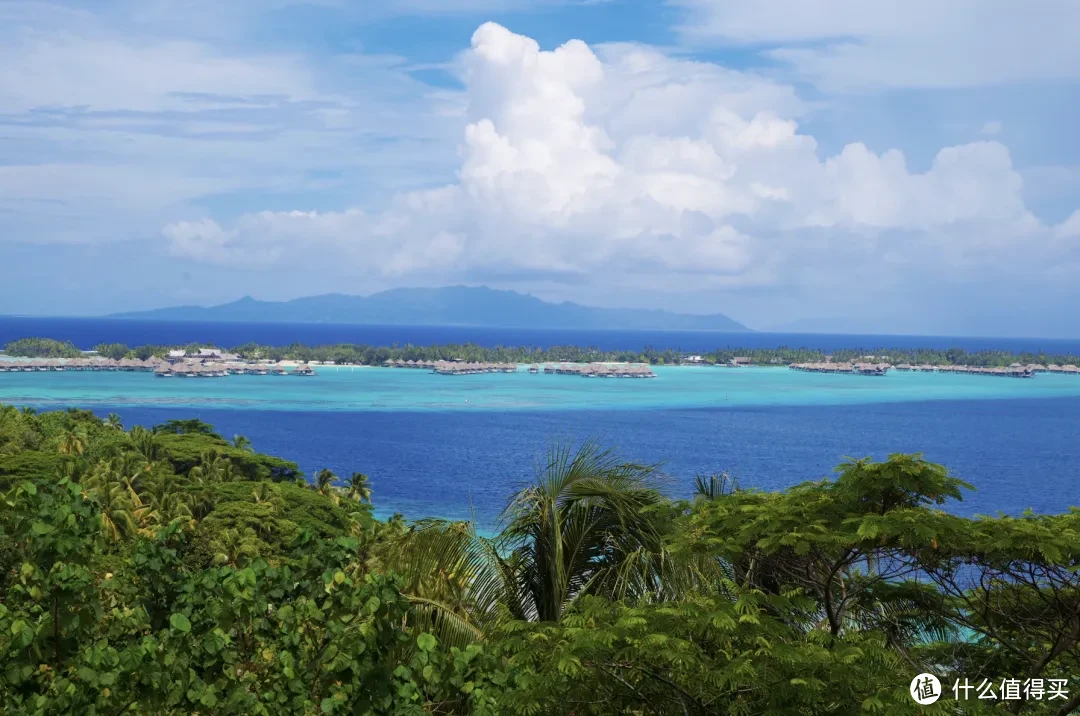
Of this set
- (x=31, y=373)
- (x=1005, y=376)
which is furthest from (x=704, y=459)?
(x=1005, y=376)

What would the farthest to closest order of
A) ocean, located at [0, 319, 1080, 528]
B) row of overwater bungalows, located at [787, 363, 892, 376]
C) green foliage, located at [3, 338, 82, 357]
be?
row of overwater bungalows, located at [787, 363, 892, 376]
green foliage, located at [3, 338, 82, 357]
ocean, located at [0, 319, 1080, 528]

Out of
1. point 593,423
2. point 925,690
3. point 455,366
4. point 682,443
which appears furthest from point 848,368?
point 925,690

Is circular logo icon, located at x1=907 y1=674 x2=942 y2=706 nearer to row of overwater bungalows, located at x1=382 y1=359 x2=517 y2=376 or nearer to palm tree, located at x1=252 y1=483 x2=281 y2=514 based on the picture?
palm tree, located at x1=252 y1=483 x2=281 y2=514

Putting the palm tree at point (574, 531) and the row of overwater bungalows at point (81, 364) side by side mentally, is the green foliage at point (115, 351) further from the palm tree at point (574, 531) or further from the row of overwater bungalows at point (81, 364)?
the palm tree at point (574, 531)

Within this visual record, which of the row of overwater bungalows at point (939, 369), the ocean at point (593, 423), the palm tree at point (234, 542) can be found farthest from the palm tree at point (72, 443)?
the row of overwater bungalows at point (939, 369)

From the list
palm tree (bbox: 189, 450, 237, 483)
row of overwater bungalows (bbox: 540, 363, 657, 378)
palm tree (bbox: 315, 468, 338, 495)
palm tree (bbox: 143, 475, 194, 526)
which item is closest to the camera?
palm tree (bbox: 143, 475, 194, 526)

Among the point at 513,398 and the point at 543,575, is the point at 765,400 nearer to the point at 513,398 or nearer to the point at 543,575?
the point at 513,398

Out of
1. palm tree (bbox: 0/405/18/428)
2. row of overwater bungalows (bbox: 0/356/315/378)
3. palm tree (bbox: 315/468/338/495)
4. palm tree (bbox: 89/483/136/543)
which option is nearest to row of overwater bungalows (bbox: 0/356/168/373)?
row of overwater bungalows (bbox: 0/356/315/378)

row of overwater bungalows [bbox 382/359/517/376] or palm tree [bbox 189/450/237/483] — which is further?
row of overwater bungalows [bbox 382/359/517/376]
